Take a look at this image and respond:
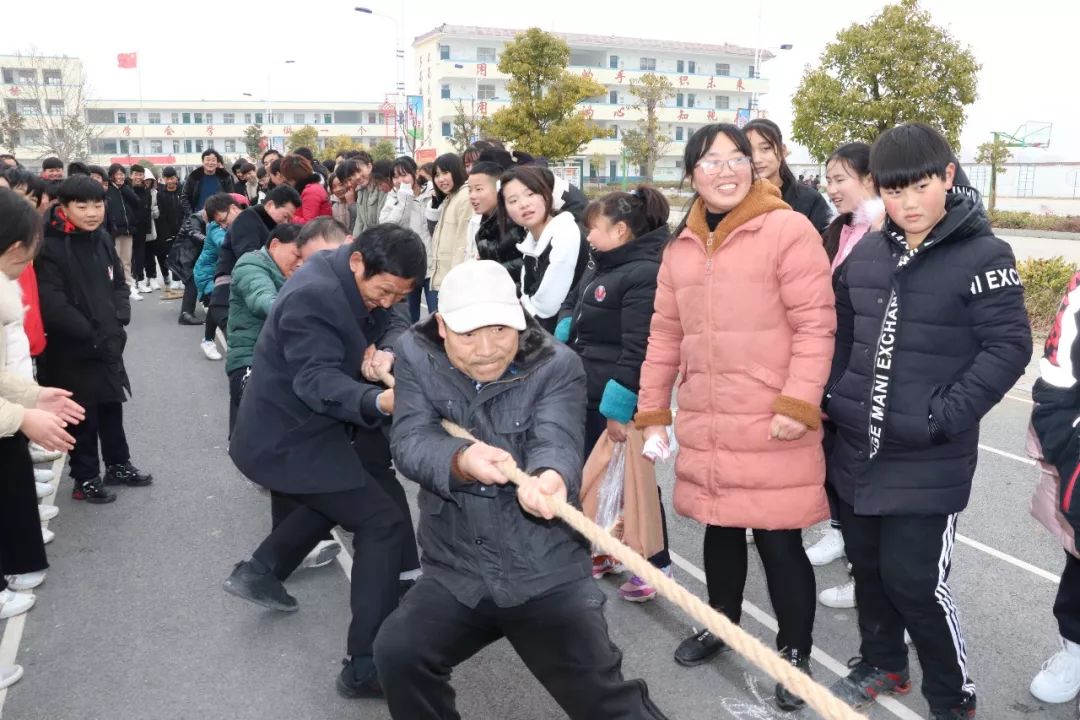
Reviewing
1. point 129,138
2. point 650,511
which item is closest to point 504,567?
point 650,511

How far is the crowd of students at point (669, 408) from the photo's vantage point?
2.38m

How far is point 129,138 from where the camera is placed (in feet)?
255

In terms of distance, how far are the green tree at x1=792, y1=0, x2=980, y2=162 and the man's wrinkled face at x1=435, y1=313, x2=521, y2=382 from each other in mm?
19950

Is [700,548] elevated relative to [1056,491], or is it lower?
lower

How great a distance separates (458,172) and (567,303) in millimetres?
3340

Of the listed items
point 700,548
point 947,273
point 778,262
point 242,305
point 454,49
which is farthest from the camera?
point 454,49

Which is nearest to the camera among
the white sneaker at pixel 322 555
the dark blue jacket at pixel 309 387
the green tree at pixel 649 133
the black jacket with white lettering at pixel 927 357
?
the black jacket with white lettering at pixel 927 357

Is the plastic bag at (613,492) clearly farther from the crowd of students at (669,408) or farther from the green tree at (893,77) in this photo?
the green tree at (893,77)

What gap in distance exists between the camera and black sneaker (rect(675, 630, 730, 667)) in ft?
11.2

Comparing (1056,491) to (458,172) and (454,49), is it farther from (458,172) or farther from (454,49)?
(454,49)

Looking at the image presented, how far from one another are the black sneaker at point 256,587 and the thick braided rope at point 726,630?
206 centimetres

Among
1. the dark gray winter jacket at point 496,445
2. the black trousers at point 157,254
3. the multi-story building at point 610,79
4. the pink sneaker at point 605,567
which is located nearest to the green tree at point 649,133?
the multi-story building at point 610,79

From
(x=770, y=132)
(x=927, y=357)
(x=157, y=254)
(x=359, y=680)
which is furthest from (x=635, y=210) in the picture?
(x=157, y=254)

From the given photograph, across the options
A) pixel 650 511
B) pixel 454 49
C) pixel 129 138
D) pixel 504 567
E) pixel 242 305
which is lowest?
pixel 650 511
